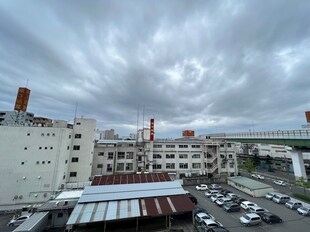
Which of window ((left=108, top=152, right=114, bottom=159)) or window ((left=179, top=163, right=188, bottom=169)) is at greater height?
window ((left=108, top=152, right=114, bottom=159))

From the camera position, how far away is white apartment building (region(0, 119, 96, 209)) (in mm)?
27052

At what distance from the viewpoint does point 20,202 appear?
27.0 meters

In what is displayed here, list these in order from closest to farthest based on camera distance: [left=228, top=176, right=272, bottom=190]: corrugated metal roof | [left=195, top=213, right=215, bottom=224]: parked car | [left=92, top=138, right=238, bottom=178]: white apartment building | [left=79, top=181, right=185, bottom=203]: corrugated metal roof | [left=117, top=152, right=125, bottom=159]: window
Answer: [left=195, top=213, right=215, bottom=224]: parked car, [left=79, top=181, right=185, bottom=203]: corrugated metal roof, [left=228, top=176, right=272, bottom=190]: corrugated metal roof, [left=92, top=138, right=238, bottom=178]: white apartment building, [left=117, top=152, right=125, bottom=159]: window

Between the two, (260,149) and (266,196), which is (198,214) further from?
(260,149)

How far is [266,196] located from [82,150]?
42411 mm

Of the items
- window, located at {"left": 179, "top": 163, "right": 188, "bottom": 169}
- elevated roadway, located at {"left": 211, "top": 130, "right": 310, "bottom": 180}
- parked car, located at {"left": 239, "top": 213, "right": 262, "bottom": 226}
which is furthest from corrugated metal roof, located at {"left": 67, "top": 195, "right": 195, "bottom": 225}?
elevated roadway, located at {"left": 211, "top": 130, "right": 310, "bottom": 180}

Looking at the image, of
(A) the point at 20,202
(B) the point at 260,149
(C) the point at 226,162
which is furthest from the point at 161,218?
(B) the point at 260,149

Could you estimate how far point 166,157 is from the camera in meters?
45.5

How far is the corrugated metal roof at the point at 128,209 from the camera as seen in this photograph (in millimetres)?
17094

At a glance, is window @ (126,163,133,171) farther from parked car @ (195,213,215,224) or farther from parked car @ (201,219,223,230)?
parked car @ (201,219,223,230)

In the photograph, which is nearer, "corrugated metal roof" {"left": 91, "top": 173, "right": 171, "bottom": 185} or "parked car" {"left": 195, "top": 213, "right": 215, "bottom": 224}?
"parked car" {"left": 195, "top": 213, "right": 215, "bottom": 224}

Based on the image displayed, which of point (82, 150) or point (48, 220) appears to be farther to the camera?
point (82, 150)

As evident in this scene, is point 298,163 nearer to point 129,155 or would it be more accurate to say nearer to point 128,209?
point 129,155

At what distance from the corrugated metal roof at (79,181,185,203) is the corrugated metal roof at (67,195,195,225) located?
2.55ft
